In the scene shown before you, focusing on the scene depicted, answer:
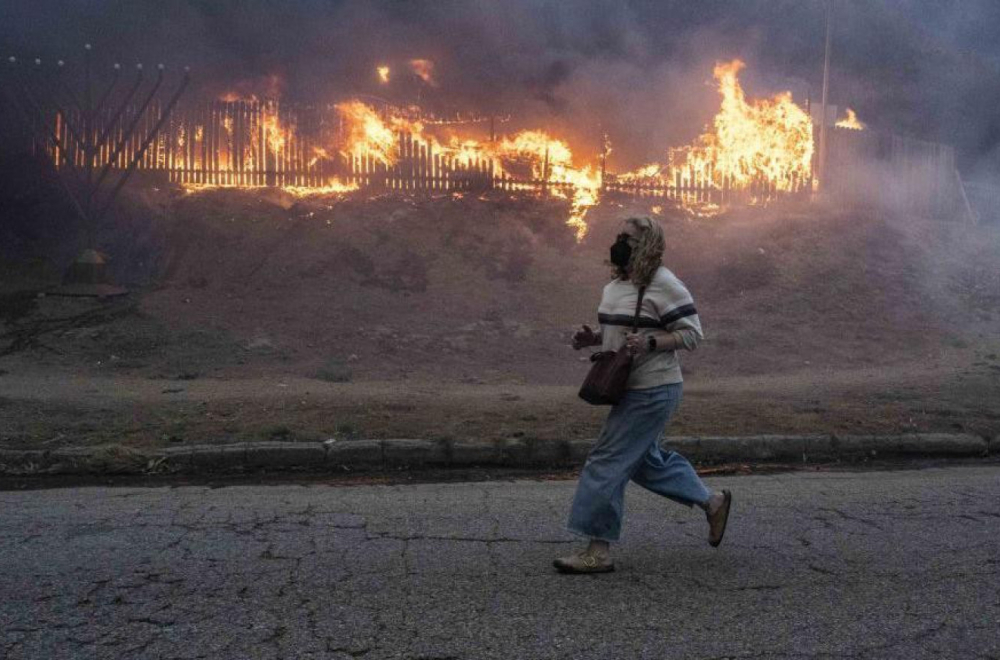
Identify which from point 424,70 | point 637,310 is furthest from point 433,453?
point 424,70

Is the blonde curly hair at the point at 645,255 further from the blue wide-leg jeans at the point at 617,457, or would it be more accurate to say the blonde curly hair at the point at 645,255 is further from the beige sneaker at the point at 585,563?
the beige sneaker at the point at 585,563

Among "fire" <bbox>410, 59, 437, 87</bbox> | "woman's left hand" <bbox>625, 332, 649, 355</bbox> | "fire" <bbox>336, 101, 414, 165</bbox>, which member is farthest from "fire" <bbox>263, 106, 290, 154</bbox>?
"woman's left hand" <bbox>625, 332, 649, 355</bbox>

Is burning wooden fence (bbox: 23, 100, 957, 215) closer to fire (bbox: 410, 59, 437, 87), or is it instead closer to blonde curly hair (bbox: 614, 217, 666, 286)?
fire (bbox: 410, 59, 437, 87)

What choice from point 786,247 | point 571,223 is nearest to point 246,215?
point 571,223

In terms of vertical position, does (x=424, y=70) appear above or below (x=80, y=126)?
above

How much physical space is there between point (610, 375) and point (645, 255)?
0.61 meters

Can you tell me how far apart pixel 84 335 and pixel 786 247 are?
11.7 meters

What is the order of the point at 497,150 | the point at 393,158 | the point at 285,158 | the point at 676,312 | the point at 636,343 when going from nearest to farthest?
the point at 636,343
the point at 676,312
the point at 285,158
the point at 393,158
the point at 497,150

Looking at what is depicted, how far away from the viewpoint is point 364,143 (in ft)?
59.4

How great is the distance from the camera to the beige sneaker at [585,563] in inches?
178

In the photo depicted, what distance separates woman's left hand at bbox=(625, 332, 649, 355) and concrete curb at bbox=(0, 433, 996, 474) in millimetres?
3263

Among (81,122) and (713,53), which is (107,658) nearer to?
(81,122)

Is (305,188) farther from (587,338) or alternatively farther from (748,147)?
(587,338)

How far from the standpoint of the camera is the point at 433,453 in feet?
24.4
